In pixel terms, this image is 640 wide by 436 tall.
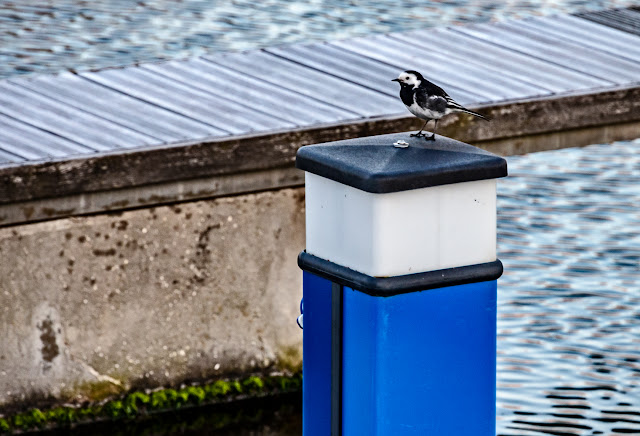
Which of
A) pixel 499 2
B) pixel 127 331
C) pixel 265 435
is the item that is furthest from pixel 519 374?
pixel 499 2

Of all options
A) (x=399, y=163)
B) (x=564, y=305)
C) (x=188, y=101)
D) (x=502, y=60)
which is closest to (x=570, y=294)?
(x=564, y=305)

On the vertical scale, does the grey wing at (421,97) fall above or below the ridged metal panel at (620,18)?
above

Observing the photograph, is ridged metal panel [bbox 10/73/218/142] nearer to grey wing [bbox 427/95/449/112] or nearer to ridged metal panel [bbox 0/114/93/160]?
ridged metal panel [bbox 0/114/93/160]

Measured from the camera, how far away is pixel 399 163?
9.90 ft

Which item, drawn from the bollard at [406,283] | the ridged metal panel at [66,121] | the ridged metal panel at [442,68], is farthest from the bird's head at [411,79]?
the ridged metal panel at [442,68]

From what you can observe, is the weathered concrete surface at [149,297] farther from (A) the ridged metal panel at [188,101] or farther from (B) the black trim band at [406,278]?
(B) the black trim band at [406,278]

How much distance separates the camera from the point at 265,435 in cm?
571

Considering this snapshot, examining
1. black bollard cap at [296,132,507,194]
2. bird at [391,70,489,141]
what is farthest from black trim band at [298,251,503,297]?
bird at [391,70,489,141]

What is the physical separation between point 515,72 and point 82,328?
7.32ft

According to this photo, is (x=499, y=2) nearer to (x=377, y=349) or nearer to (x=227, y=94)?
(x=227, y=94)

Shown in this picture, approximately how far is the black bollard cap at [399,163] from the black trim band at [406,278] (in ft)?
0.55

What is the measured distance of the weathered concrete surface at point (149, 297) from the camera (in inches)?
218

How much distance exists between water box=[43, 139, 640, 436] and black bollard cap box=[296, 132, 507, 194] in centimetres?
258

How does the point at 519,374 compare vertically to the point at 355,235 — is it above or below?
below
